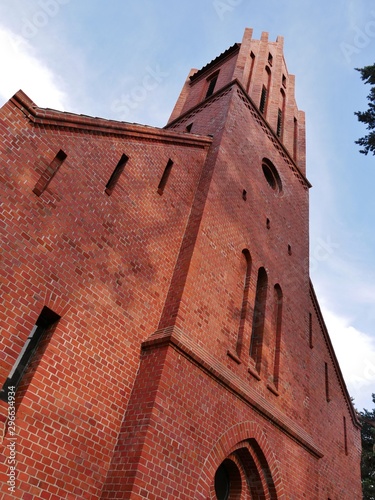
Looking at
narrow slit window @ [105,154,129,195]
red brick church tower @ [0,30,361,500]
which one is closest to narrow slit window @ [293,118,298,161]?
red brick church tower @ [0,30,361,500]

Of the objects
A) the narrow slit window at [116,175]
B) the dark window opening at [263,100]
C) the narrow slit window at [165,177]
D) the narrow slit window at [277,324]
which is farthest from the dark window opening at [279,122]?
the narrow slit window at [116,175]

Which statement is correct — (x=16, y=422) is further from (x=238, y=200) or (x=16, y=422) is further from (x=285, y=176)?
(x=285, y=176)

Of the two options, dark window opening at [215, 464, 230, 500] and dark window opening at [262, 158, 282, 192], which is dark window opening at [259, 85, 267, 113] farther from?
dark window opening at [215, 464, 230, 500]

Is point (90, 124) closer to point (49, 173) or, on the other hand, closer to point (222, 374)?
point (49, 173)

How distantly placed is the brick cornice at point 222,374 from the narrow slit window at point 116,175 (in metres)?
2.55

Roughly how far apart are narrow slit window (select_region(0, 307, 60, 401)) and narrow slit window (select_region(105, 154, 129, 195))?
2.38 meters

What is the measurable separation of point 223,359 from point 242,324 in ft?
3.77

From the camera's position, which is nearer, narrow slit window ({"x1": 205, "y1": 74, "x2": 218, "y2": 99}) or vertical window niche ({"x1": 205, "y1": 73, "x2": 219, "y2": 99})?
narrow slit window ({"x1": 205, "y1": 74, "x2": 218, "y2": 99})

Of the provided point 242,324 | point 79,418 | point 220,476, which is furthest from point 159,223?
point 220,476

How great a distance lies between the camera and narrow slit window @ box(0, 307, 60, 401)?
178 inches

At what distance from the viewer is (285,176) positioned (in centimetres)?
1263

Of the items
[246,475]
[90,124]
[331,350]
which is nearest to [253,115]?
[90,124]

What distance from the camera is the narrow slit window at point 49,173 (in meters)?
5.48

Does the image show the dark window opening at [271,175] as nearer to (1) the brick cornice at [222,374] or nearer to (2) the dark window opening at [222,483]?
(1) the brick cornice at [222,374]
